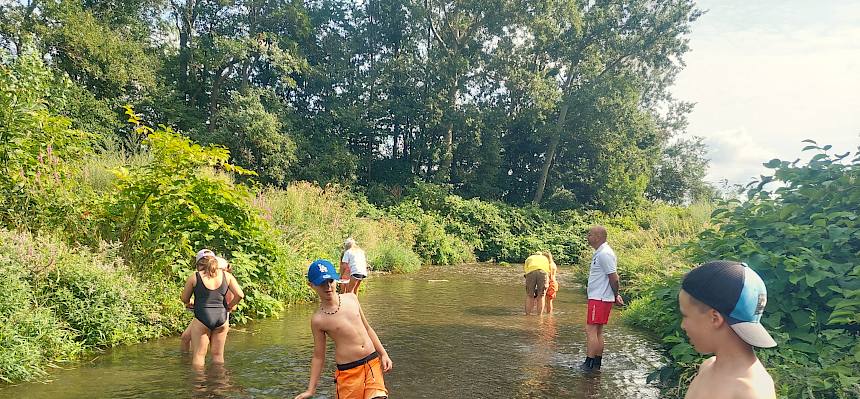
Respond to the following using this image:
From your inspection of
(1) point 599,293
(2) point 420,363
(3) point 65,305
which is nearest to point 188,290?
(3) point 65,305

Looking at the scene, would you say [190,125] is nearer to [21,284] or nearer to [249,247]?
[249,247]

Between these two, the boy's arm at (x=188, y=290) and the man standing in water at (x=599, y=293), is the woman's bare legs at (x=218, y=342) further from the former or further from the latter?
the man standing in water at (x=599, y=293)

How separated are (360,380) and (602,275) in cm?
465

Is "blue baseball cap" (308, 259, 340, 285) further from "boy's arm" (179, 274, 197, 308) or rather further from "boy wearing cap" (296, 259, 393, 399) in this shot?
"boy's arm" (179, 274, 197, 308)

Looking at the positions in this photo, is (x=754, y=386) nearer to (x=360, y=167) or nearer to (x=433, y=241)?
(x=433, y=241)

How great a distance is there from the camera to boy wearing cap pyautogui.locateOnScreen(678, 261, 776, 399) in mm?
2182

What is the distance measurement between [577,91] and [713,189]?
1418 centimetres

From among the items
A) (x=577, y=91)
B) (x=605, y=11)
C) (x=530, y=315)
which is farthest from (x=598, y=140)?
(x=530, y=315)

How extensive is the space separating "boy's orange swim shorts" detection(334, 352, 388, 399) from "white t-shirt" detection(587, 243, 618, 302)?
4416 millimetres

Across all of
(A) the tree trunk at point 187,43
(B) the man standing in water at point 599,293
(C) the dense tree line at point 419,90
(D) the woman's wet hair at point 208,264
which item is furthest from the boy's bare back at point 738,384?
(A) the tree trunk at point 187,43

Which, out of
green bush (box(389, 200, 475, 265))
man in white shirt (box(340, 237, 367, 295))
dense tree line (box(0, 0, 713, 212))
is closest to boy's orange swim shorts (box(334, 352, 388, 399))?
man in white shirt (box(340, 237, 367, 295))

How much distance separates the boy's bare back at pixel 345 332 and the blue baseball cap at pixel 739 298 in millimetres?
3383

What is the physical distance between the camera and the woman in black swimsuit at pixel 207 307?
8.03 meters

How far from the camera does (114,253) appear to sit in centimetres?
1005
